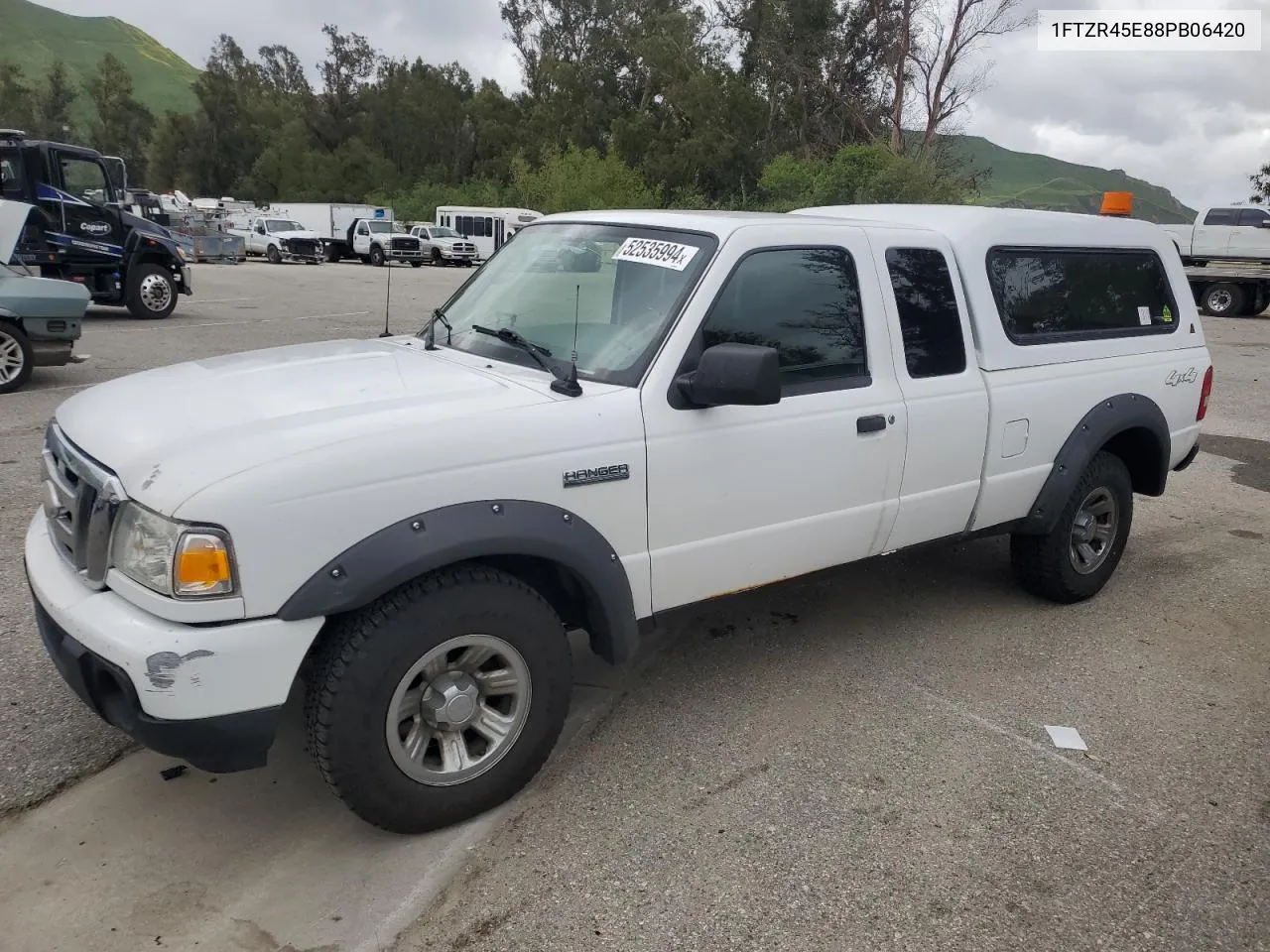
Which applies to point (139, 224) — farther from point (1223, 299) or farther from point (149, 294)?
point (1223, 299)

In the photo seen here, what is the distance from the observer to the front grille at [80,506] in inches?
101

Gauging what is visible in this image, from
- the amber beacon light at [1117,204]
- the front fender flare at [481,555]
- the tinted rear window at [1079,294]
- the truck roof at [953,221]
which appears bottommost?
the front fender flare at [481,555]

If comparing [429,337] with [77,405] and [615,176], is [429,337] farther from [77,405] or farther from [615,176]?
[615,176]

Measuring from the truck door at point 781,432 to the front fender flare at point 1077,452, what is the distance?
40.8 inches

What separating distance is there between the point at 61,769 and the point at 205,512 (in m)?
1.46

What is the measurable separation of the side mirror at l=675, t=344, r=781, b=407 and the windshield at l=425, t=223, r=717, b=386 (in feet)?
0.77

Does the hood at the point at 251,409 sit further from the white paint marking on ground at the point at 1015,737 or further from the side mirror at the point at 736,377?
the white paint marking on ground at the point at 1015,737

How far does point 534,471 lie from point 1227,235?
80.4ft

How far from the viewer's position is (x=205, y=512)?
2383 millimetres

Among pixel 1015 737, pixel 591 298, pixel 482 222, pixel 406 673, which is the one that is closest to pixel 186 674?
pixel 406 673

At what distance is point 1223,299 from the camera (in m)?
23.1

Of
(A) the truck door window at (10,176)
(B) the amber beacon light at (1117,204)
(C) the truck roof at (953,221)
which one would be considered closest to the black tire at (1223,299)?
(B) the amber beacon light at (1117,204)

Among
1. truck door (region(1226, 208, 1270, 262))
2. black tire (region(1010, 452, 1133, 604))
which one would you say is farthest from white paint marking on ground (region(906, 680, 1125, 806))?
truck door (region(1226, 208, 1270, 262))

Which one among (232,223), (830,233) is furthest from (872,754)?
(232,223)
